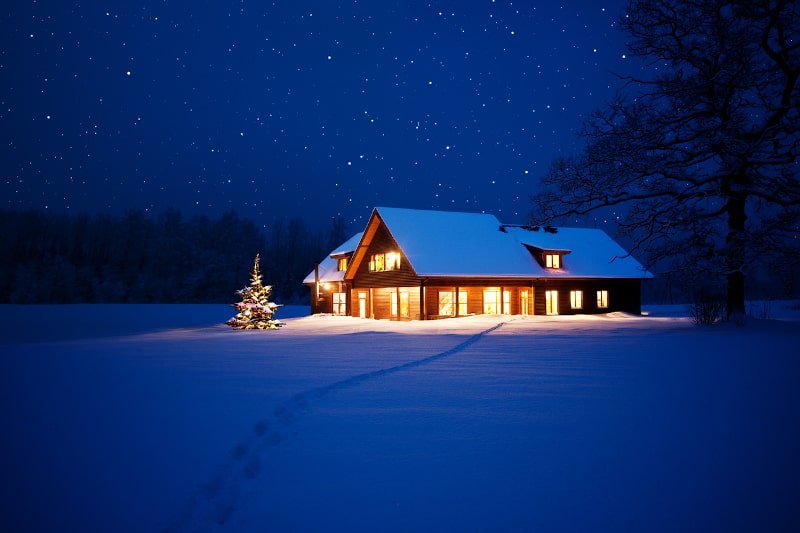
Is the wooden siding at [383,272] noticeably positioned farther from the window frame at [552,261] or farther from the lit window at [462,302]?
the window frame at [552,261]

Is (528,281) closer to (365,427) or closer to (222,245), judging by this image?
(365,427)

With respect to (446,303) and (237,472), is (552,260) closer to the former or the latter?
(446,303)

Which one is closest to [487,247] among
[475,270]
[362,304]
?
[475,270]

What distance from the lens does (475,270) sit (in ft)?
94.0

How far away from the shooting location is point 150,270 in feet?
259

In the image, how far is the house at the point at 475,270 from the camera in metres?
28.8

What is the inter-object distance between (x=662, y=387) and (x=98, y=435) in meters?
7.98

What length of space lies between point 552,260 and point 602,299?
5245mm

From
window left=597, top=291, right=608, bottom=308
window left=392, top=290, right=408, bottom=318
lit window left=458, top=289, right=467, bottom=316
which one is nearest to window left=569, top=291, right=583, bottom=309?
window left=597, top=291, right=608, bottom=308

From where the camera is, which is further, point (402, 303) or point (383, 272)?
point (383, 272)

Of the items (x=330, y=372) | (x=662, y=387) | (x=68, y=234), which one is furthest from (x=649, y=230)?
(x=68, y=234)

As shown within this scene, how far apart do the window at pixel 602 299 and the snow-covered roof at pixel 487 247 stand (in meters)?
1.43

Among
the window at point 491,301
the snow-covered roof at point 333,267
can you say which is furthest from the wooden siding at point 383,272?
the window at point 491,301

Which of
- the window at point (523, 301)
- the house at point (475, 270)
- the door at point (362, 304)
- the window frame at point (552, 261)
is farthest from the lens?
the door at point (362, 304)
